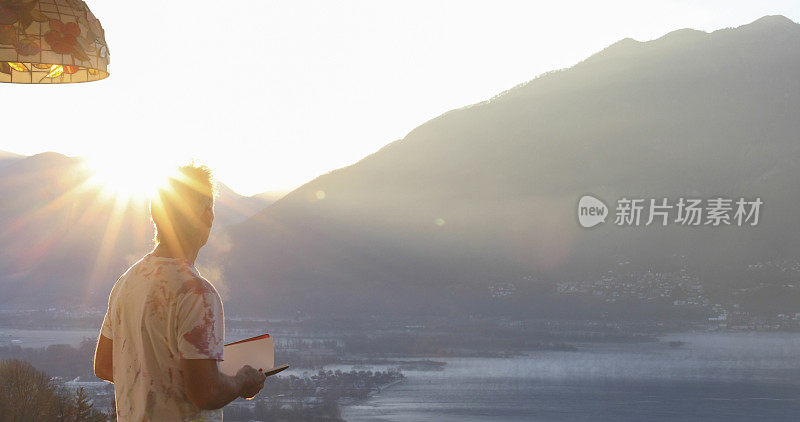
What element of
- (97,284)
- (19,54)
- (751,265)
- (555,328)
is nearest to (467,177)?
(555,328)

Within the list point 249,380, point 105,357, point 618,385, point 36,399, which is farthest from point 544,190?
point 249,380

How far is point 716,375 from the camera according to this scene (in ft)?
481

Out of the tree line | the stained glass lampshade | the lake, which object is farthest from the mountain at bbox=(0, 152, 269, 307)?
the stained glass lampshade

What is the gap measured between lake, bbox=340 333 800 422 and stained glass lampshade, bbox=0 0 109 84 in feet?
333

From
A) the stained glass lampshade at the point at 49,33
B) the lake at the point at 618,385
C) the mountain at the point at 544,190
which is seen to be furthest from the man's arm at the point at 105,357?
the mountain at the point at 544,190

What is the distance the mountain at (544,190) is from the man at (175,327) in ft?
435

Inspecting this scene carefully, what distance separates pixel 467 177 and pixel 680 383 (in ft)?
168

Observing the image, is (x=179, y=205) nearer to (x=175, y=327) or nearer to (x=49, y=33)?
(x=175, y=327)

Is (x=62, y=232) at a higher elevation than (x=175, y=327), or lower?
higher

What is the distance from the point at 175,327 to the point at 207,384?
130 millimetres

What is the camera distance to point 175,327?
1750 mm

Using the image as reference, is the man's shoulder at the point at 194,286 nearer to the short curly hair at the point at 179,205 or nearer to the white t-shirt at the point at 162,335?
the white t-shirt at the point at 162,335

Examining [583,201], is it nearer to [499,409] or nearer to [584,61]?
[584,61]

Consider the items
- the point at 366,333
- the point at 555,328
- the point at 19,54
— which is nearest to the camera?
the point at 19,54
